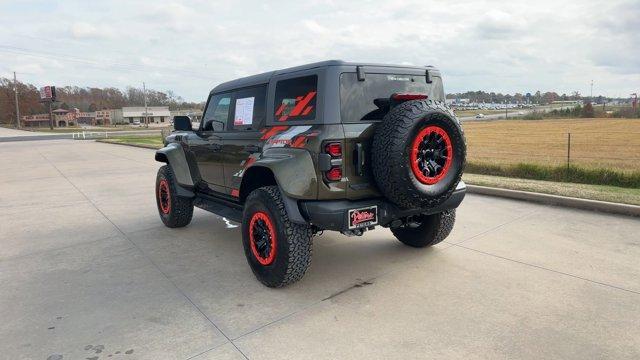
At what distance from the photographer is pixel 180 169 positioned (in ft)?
18.4

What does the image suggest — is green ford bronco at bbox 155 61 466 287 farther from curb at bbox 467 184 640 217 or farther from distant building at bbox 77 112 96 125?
distant building at bbox 77 112 96 125

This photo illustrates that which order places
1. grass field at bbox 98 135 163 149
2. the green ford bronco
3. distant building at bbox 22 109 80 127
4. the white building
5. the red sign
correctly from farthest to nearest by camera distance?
the white building
distant building at bbox 22 109 80 127
the red sign
grass field at bbox 98 135 163 149
the green ford bronco

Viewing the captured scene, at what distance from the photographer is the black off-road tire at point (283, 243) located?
3.57m

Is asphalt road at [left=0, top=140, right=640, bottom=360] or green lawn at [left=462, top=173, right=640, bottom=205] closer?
asphalt road at [left=0, top=140, right=640, bottom=360]

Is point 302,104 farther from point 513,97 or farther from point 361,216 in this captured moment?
point 513,97

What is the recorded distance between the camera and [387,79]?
3809mm

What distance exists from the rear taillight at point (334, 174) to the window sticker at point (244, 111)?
54.2 inches

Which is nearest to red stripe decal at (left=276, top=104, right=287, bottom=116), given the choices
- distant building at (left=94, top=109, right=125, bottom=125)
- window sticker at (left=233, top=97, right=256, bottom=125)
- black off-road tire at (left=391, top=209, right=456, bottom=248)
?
window sticker at (left=233, top=97, right=256, bottom=125)

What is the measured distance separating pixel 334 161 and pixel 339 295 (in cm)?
117

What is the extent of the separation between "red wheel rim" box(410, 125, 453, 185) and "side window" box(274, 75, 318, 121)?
0.89 meters

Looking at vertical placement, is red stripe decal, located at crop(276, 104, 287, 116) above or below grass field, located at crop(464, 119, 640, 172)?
above

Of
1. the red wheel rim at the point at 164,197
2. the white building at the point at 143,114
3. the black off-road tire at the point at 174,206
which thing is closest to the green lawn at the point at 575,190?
the black off-road tire at the point at 174,206

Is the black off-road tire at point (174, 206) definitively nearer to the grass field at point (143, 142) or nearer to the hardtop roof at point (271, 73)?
the hardtop roof at point (271, 73)

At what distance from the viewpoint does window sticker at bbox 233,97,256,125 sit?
4443 millimetres
